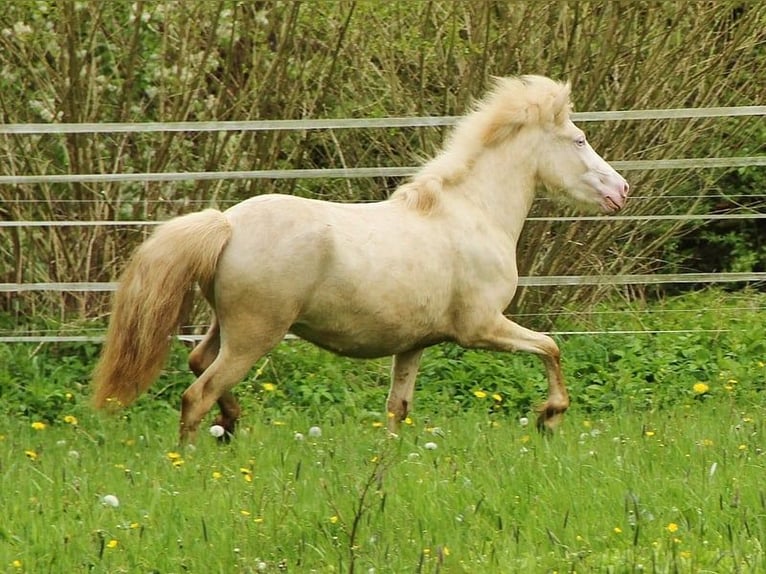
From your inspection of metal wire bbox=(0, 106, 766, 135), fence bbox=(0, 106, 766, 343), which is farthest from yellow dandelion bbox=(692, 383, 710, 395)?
metal wire bbox=(0, 106, 766, 135)

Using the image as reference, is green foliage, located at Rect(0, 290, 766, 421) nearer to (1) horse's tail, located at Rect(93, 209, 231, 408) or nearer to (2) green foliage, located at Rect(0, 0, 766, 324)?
(2) green foliage, located at Rect(0, 0, 766, 324)

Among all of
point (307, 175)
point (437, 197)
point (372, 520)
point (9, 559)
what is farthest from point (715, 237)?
point (9, 559)

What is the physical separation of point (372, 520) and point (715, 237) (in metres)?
6.68

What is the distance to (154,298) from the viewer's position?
5891mm

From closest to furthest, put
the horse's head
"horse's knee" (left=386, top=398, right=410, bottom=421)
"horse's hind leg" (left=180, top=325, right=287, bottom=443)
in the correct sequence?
"horse's hind leg" (left=180, top=325, right=287, bottom=443), "horse's knee" (left=386, top=398, right=410, bottom=421), the horse's head

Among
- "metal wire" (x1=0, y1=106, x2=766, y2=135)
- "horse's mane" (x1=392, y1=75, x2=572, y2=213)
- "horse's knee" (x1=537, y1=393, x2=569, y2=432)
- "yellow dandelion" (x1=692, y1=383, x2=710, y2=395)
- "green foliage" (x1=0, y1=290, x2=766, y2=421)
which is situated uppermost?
"horse's mane" (x1=392, y1=75, x2=572, y2=213)

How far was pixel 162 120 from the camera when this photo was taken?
8.48 m

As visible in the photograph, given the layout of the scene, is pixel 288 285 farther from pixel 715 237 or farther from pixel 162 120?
pixel 715 237

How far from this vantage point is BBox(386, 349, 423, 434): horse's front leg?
676 cm

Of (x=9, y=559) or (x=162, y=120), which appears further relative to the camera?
(x=162, y=120)

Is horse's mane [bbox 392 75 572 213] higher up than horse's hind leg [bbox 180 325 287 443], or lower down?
higher up

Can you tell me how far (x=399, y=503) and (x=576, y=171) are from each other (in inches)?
108

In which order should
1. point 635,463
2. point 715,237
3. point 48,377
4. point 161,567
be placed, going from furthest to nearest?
point 715,237, point 48,377, point 635,463, point 161,567

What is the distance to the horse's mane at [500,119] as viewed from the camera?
683 cm
